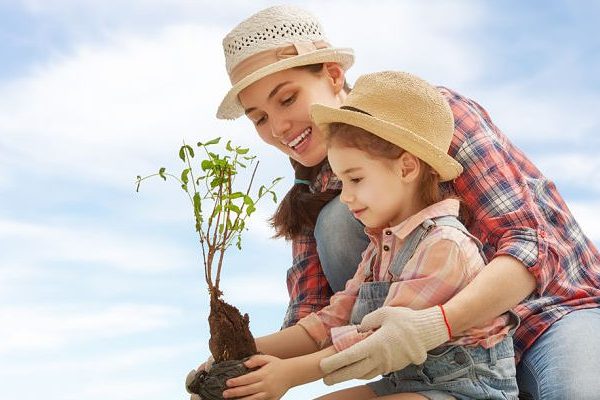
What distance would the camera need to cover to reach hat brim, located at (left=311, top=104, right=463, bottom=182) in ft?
10.0

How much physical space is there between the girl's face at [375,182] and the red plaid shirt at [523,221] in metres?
0.35

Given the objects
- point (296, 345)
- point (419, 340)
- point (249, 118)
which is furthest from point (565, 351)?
point (249, 118)

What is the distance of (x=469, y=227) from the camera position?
11.5 ft

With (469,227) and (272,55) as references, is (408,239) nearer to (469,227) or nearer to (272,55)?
(469,227)

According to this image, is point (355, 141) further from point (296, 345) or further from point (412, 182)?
point (296, 345)

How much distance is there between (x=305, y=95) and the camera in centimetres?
378

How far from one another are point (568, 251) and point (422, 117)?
0.90m

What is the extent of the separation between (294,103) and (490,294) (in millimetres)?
1238

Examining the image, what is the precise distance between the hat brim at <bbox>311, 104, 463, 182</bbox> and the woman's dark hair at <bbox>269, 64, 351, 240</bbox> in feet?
2.86

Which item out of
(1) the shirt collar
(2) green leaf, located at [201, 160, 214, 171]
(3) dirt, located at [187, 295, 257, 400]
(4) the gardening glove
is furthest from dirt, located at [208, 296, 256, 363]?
(1) the shirt collar

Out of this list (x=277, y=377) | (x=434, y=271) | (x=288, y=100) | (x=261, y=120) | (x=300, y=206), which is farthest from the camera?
(x=300, y=206)

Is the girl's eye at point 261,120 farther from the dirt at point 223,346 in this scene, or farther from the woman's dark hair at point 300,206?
the dirt at point 223,346

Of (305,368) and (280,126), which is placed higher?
(280,126)

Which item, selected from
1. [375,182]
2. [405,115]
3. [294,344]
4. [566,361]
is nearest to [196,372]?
[294,344]
